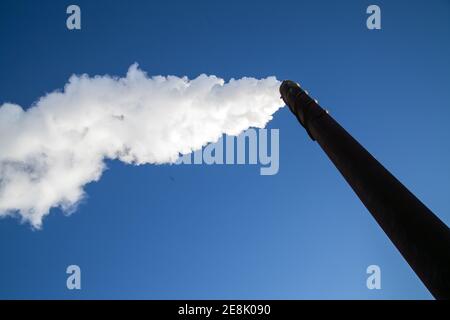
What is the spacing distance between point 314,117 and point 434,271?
14.6 feet

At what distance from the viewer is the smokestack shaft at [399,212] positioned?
11.3ft

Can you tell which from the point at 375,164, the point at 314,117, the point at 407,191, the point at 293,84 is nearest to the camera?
the point at 407,191

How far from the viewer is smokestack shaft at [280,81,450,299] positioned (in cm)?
344

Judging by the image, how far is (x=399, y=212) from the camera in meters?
4.07
